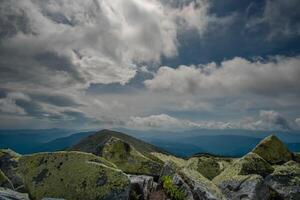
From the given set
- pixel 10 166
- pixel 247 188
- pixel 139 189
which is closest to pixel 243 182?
pixel 247 188

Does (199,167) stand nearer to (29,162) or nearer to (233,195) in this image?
(233,195)

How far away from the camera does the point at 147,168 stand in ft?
89.3

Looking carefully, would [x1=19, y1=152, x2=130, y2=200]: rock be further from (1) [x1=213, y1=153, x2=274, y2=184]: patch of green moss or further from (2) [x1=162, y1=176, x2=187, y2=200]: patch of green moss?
(1) [x1=213, y1=153, x2=274, y2=184]: patch of green moss

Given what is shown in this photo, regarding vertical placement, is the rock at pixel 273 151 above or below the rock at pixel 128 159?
above

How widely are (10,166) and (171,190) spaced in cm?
1229

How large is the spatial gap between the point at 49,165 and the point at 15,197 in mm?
3418

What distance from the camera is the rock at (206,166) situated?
30062 millimetres

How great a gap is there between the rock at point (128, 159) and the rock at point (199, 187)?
28.4 ft

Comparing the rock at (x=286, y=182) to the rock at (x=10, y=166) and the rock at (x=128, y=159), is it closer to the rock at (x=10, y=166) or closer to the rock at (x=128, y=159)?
the rock at (x=128, y=159)

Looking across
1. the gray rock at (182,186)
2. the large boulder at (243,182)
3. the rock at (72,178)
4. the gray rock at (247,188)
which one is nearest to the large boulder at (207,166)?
the large boulder at (243,182)

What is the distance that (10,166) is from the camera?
21812mm

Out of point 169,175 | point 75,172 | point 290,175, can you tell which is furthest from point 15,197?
point 290,175

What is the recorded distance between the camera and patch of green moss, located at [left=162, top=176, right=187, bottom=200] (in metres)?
16.3

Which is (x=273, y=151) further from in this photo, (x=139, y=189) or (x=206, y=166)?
(x=139, y=189)
